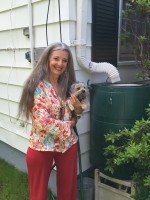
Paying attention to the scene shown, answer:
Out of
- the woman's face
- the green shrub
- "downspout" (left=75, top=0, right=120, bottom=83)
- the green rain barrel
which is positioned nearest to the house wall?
"downspout" (left=75, top=0, right=120, bottom=83)

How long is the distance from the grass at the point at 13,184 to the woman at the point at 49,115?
976 mm

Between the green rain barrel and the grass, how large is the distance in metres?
1.04

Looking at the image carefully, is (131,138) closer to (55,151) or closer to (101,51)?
(55,151)

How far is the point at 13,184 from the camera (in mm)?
3262

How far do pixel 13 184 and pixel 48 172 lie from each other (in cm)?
132

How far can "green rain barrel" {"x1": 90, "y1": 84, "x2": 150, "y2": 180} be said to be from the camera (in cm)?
233

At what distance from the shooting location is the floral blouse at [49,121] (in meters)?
1.92

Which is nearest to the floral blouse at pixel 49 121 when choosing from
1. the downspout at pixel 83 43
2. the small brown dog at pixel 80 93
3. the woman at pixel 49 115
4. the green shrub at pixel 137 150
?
the woman at pixel 49 115


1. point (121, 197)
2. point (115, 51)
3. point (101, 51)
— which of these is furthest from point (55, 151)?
point (115, 51)

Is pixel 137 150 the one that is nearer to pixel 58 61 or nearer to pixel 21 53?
pixel 58 61

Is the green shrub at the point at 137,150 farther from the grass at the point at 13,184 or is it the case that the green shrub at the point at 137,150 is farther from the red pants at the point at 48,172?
the grass at the point at 13,184

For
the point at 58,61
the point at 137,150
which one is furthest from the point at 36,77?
the point at 137,150

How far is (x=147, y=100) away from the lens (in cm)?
240

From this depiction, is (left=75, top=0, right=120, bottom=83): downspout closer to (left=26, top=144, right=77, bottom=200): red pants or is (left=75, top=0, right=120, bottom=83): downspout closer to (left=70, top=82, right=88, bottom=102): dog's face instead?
(left=70, top=82, right=88, bottom=102): dog's face
